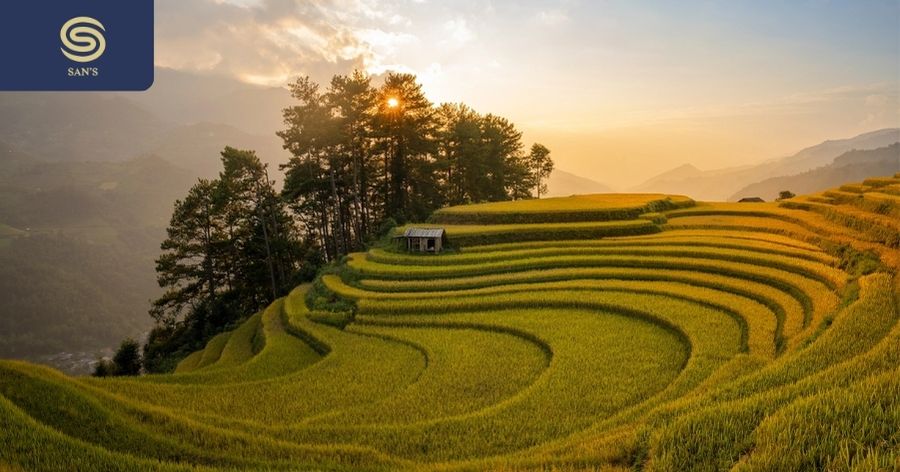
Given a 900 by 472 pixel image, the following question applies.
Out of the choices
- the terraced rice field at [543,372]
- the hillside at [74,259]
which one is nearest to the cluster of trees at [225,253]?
the terraced rice field at [543,372]

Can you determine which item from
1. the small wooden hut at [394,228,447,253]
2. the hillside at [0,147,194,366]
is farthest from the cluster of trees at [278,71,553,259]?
the hillside at [0,147,194,366]

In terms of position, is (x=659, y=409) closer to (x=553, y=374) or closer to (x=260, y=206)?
(x=553, y=374)

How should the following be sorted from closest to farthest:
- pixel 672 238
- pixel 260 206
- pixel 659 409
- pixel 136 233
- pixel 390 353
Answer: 1. pixel 659 409
2. pixel 390 353
3. pixel 672 238
4. pixel 260 206
5. pixel 136 233

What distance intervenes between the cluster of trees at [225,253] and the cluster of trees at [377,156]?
3482 millimetres

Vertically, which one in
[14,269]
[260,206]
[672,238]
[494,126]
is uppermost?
[494,126]

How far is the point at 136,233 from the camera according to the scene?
16175 centimetres

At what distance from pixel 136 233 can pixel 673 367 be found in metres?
192

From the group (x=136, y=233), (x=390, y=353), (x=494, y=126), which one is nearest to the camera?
(x=390, y=353)

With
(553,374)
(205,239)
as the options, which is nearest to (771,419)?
(553,374)

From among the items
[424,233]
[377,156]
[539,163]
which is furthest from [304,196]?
[539,163]

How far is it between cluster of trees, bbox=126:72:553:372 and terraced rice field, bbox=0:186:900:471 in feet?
36.1

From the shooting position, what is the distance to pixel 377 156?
40344 mm

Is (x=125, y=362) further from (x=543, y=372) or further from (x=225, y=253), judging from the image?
(x=543, y=372)

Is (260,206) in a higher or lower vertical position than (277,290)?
higher
